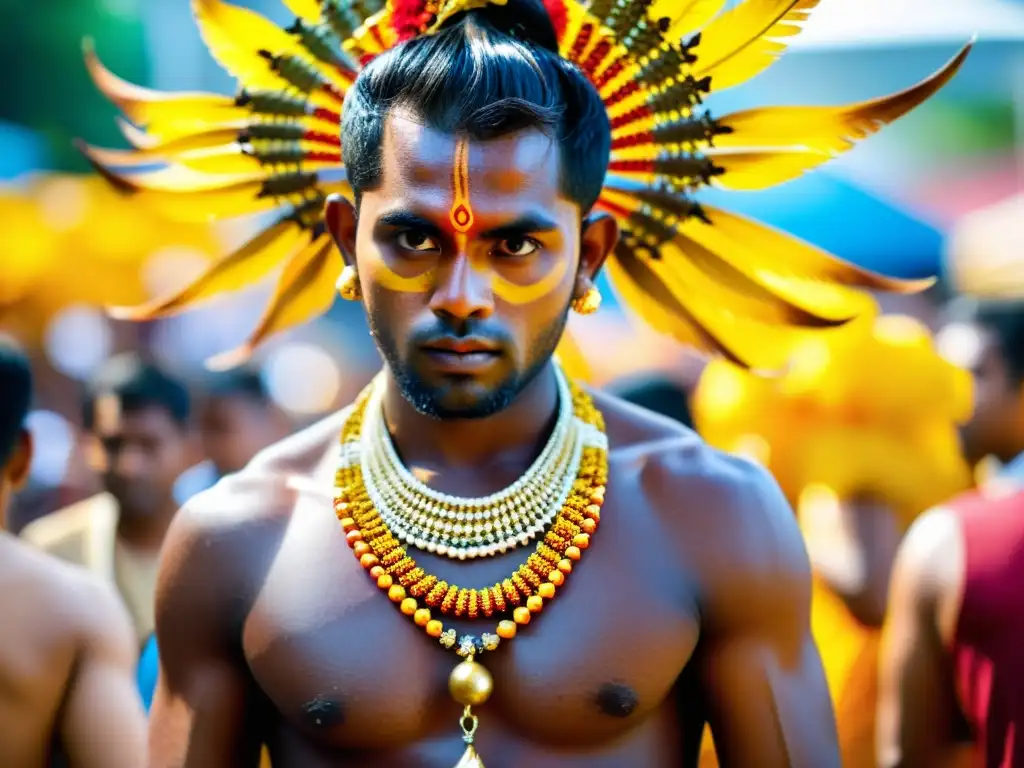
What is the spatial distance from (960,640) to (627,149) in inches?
54.7

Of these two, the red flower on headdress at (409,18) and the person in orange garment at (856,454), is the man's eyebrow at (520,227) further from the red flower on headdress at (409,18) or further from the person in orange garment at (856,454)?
the person in orange garment at (856,454)

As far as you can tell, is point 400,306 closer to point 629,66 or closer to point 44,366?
point 629,66

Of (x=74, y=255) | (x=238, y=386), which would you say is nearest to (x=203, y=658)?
(x=238, y=386)

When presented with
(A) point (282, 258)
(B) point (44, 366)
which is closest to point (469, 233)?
(A) point (282, 258)

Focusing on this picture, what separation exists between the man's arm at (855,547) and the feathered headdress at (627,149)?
1619mm

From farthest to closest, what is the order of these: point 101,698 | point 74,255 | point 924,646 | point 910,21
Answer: point 74,255 → point 910,21 → point 924,646 → point 101,698

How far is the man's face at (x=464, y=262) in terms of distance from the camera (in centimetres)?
221

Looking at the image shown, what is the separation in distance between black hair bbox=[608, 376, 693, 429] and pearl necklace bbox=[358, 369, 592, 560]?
94.1 inches

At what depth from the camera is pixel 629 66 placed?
254 cm

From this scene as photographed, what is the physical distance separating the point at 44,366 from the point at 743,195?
196 inches

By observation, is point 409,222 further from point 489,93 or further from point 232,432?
point 232,432

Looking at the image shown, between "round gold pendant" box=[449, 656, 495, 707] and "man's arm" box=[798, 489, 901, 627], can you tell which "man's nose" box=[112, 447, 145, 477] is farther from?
"round gold pendant" box=[449, 656, 495, 707]

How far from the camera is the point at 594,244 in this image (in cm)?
247

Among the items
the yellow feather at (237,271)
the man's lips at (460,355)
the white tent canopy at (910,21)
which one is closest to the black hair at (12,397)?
the yellow feather at (237,271)
